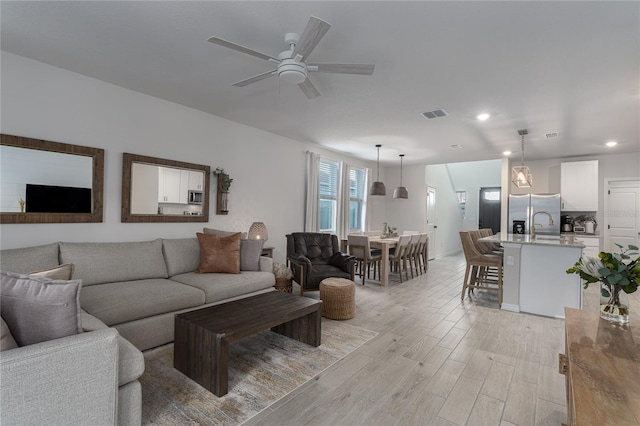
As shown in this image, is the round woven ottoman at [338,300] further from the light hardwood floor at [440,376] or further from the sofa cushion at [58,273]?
the sofa cushion at [58,273]

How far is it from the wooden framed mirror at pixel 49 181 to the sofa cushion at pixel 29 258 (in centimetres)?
42

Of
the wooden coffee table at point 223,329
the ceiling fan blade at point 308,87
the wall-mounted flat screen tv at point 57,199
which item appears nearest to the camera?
the wooden coffee table at point 223,329

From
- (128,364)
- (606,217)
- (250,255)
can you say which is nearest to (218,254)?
(250,255)

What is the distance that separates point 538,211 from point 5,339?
315 inches

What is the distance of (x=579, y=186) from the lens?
248 inches

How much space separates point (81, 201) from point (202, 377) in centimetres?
233

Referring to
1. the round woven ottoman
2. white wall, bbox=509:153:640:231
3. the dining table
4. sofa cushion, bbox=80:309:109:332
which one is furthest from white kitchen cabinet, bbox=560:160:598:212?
sofa cushion, bbox=80:309:109:332

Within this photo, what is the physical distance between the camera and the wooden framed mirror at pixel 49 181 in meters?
2.82

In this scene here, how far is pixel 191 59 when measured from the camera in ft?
9.29

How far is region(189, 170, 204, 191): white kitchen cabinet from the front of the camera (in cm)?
418

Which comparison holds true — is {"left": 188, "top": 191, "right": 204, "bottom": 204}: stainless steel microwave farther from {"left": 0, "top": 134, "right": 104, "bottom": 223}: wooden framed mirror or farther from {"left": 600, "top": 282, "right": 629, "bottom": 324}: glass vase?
{"left": 600, "top": 282, "right": 629, "bottom": 324}: glass vase

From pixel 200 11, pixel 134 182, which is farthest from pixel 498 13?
pixel 134 182

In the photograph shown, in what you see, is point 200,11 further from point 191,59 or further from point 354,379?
point 354,379

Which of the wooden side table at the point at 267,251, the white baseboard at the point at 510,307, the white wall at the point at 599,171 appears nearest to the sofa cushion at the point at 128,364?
the wooden side table at the point at 267,251
